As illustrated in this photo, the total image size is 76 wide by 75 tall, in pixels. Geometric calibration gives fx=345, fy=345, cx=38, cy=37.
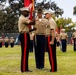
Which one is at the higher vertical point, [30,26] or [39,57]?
[30,26]

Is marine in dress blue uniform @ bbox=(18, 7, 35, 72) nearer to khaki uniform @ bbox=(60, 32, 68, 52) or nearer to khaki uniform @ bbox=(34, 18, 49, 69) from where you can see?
khaki uniform @ bbox=(34, 18, 49, 69)

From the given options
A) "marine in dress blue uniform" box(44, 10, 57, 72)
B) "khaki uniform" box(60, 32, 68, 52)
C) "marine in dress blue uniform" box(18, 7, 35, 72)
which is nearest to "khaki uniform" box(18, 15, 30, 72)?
"marine in dress blue uniform" box(18, 7, 35, 72)

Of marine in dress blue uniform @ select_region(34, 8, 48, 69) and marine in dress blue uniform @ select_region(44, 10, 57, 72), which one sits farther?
marine in dress blue uniform @ select_region(34, 8, 48, 69)

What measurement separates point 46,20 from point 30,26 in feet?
1.94

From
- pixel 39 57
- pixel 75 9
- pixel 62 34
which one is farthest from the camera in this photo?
pixel 75 9

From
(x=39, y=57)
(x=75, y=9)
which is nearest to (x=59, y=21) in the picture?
(x=75, y=9)

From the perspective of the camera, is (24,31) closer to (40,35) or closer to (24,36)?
(24,36)

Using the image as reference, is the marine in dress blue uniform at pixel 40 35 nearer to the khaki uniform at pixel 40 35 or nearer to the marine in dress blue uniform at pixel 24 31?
the khaki uniform at pixel 40 35

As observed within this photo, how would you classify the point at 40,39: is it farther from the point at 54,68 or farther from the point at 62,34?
the point at 62,34

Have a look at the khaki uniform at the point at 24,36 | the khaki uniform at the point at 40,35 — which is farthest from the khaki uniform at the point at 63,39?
the khaki uniform at the point at 24,36

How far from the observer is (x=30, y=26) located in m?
11.8

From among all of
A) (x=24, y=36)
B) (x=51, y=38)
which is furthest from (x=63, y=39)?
(x=24, y=36)

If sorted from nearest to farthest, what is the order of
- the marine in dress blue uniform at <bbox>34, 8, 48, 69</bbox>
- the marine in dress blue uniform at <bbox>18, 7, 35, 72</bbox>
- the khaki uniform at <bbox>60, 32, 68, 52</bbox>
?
the marine in dress blue uniform at <bbox>18, 7, 35, 72</bbox>
the marine in dress blue uniform at <bbox>34, 8, 48, 69</bbox>
the khaki uniform at <bbox>60, 32, 68, 52</bbox>

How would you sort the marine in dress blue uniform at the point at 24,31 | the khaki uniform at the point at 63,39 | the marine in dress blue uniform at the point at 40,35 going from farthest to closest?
the khaki uniform at the point at 63,39
the marine in dress blue uniform at the point at 40,35
the marine in dress blue uniform at the point at 24,31
